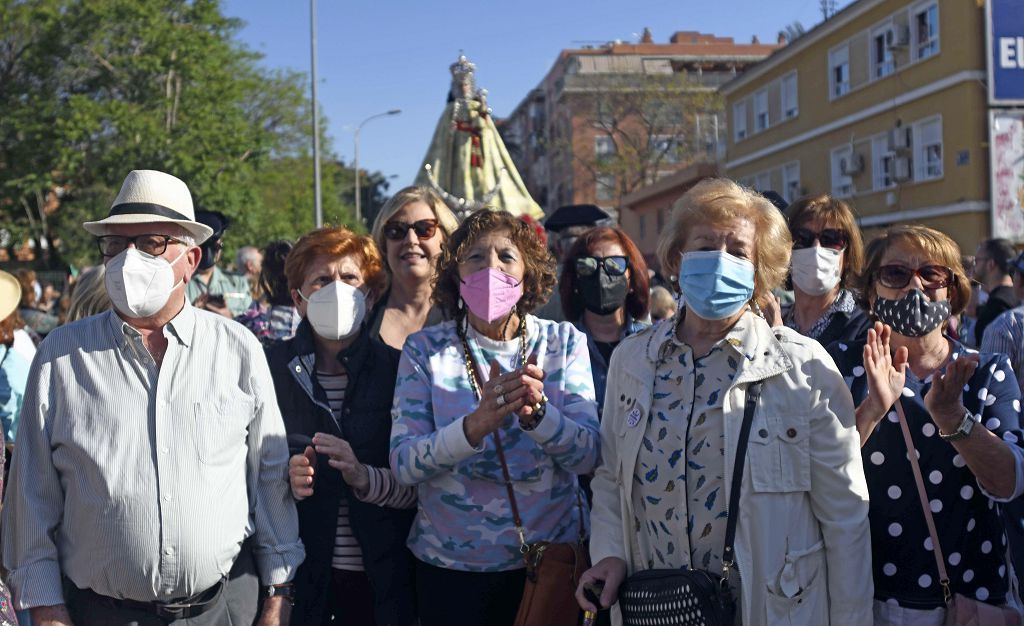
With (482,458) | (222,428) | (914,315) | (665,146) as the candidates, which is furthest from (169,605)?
(665,146)

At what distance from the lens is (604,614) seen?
348 centimetres

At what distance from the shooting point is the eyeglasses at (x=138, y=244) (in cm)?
312

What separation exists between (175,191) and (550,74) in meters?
68.8

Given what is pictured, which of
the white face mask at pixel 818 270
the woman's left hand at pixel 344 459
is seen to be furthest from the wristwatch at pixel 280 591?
the white face mask at pixel 818 270

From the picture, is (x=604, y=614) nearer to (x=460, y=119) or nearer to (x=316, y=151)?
(x=460, y=119)

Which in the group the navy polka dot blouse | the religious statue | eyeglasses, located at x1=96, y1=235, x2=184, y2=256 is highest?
the religious statue

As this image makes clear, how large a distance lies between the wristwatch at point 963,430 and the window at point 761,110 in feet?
109

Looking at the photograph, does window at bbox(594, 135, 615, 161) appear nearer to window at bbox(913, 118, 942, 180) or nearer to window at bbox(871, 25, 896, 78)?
window at bbox(871, 25, 896, 78)

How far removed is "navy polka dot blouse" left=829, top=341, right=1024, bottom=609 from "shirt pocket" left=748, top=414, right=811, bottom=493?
490 millimetres

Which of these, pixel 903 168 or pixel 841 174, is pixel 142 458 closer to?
pixel 903 168

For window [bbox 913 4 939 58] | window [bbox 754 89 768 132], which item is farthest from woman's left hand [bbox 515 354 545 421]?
window [bbox 754 89 768 132]

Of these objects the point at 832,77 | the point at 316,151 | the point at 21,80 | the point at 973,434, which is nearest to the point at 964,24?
the point at 832,77

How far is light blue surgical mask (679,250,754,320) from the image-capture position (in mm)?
2873

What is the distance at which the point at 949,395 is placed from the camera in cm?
284
